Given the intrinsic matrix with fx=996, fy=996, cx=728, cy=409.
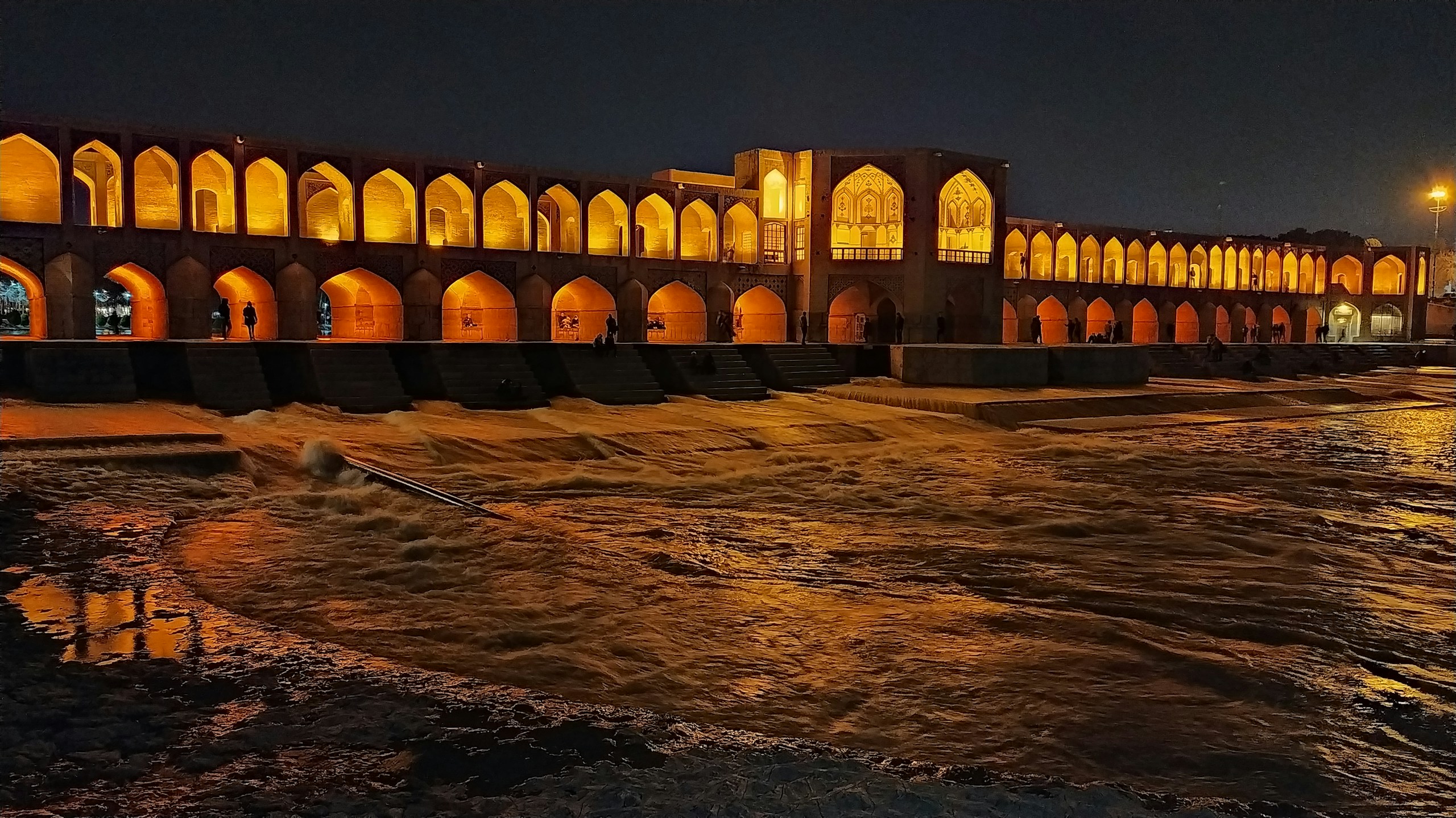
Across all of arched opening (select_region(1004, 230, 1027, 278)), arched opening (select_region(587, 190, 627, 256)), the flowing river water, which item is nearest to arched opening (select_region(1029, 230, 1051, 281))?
arched opening (select_region(1004, 230, 1027, 278))

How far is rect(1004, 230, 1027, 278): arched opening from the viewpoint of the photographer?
1153 inches

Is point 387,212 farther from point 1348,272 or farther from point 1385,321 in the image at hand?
point 1385,321

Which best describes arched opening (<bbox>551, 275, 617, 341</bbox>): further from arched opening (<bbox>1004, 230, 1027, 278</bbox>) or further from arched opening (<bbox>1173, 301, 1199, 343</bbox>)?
arched opening (<bbox>1173, 301, 1199, 343</bbox>)

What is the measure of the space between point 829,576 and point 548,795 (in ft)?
9.85

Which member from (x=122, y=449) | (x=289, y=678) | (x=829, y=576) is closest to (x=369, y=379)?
(x=122, y=449)

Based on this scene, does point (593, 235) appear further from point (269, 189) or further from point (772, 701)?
point (772, 701)

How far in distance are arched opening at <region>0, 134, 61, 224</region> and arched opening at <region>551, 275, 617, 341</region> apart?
893cm

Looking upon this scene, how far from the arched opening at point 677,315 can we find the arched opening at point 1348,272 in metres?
28.3

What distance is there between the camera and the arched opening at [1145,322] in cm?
3183

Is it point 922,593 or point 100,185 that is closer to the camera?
point 922,593

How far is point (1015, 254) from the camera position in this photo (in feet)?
97.1

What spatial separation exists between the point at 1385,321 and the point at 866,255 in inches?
1054

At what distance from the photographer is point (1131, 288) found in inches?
1230

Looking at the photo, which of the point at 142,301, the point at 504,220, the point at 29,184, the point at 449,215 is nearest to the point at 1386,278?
the point at 504,220
